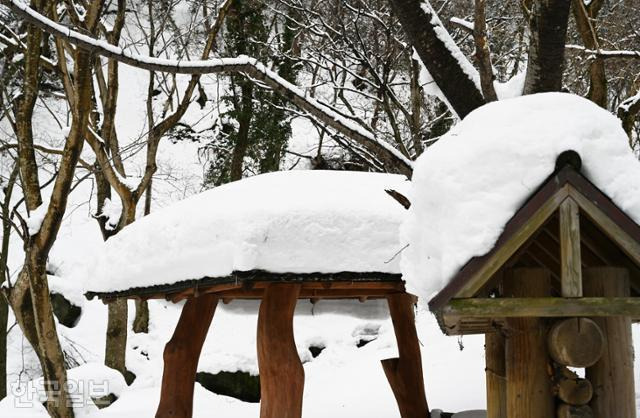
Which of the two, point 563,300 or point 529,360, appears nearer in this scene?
point 563,300

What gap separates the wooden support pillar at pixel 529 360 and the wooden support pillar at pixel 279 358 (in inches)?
101

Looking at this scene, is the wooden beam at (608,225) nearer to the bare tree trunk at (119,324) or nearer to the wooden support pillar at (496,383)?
the wooden support pillar at (496,383)

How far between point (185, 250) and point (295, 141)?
15.9 m

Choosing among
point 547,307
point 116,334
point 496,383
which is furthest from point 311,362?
point 547,307

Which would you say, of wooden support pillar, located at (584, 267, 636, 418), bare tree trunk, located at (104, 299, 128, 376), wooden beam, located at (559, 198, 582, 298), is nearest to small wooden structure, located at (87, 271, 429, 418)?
wooden support pillar, located at (584, 267, 636, 418)

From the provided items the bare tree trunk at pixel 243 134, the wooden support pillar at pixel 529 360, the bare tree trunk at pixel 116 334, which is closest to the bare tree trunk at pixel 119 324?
the bare tree trunk at pixel 116 334

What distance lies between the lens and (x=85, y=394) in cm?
909

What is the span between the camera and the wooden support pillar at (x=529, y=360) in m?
2.79

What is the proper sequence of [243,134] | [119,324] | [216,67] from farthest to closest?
[243,134]
[119,324]
[216,67]

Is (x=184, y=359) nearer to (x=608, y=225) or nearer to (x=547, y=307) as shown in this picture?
(x=547, y=307)

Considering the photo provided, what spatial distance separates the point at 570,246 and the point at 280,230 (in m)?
2.30

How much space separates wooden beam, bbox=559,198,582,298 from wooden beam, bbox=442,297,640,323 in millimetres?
45

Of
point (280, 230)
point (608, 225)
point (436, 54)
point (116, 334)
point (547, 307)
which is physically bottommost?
point (547, 307)

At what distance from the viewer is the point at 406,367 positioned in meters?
6.51
